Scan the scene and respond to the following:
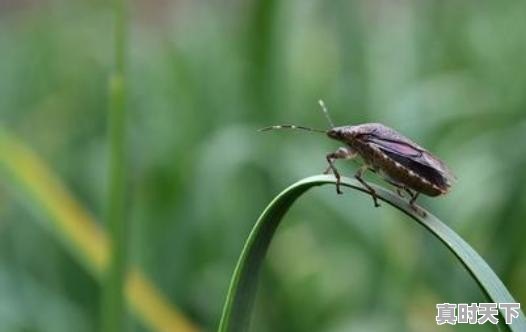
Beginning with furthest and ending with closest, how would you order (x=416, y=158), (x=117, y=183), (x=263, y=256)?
(x=117, y=183), (x=416, y=158), (x=263, y=256)

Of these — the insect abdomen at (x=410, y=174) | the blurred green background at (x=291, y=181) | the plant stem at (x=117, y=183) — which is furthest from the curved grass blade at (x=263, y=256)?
the blurred green background at (x=291, y=181)

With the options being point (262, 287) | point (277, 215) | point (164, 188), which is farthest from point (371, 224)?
point (277, 215)

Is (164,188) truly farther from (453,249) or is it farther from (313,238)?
(453,249)

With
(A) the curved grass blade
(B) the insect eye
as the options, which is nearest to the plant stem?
(B) the insect eye

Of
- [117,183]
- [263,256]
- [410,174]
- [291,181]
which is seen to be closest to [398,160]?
[410,174]

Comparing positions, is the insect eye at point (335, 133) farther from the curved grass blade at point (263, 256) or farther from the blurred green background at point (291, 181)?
the blurred green background at point (291, 181)

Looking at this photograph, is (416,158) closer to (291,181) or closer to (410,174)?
(410,174)

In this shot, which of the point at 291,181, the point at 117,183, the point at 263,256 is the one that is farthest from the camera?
the point at 291,181
